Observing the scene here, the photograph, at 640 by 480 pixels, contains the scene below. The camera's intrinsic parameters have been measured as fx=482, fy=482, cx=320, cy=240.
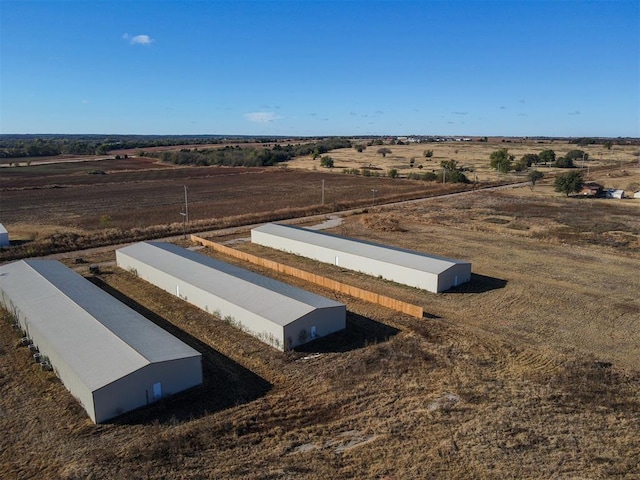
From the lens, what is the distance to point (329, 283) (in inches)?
1350

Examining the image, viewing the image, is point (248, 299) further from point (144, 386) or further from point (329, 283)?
point (144, 386)

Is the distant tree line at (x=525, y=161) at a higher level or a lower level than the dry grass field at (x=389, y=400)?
higher

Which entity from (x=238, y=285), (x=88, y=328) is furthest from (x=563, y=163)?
(x=88, y=328)

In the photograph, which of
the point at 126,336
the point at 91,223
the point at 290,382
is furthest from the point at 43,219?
the point at 290,382

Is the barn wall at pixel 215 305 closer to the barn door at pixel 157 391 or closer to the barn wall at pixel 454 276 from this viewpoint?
the barn door at pixel 157 391

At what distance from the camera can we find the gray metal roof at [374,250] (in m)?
34.8

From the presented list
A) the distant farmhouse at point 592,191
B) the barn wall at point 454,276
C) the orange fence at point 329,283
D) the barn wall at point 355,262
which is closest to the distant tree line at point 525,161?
the distant farmhouse at point 592,191

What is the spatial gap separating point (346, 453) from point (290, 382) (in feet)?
17.7

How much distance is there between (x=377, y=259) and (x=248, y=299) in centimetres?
1289

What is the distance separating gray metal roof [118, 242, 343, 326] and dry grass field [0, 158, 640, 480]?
168 cm

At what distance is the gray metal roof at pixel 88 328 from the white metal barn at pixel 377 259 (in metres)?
18.0

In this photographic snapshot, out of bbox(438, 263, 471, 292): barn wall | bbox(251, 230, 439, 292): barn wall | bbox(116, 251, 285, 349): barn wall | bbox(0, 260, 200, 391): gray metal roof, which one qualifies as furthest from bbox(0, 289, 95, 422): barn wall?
bbox(438, 263, 471, 292): barn wall

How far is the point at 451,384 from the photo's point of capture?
21.2 m

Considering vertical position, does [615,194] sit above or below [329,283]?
above
